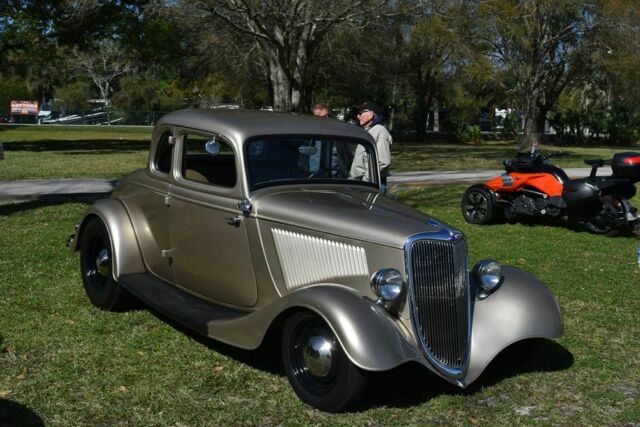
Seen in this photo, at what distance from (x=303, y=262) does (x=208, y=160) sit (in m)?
1.48

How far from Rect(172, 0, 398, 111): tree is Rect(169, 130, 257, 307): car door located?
13050 mm

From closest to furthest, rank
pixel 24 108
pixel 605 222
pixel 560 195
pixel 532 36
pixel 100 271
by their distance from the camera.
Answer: pixel 100 271 < pixel 605 222 < pixel 560 195 < pixel 532 36 < pixel 24 108

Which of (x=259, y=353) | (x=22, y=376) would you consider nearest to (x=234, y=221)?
(x=259, y=353)

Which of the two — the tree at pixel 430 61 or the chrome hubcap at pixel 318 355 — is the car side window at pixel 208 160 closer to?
the chrome hubcap at pixel 318 355

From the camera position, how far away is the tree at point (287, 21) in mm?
19547

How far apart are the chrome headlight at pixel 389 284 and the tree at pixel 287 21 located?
14.9 meters

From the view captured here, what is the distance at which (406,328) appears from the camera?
4.83m

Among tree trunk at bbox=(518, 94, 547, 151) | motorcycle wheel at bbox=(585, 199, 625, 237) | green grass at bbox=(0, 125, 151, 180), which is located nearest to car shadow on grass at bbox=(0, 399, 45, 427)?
motorcycle wheel at bbox=(585, 199, 625, 237)

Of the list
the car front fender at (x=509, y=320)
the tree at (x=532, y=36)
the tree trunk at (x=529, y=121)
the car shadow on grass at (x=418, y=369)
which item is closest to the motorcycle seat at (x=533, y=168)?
the car shadow on grass at (x=418, y=369)

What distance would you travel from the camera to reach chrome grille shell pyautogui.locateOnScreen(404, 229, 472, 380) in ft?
15.8

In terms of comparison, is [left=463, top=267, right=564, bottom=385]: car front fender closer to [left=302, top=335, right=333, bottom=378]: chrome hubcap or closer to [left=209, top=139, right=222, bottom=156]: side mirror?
[left=302, top=335, right=333, bottom=378]: chrome hubcap

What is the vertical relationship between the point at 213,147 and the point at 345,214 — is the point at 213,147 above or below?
above

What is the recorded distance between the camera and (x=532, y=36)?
109 ft

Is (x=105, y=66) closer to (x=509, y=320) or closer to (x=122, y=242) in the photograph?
(x=122, y=242)
